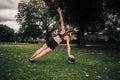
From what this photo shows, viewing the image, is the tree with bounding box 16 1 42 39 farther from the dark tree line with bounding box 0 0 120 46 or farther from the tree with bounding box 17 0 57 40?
the dark tree line with bounding box 0 0 120 46

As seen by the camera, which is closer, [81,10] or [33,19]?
[81,10]

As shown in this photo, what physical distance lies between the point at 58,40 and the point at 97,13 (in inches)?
1119

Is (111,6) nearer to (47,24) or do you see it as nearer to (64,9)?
(64,9)

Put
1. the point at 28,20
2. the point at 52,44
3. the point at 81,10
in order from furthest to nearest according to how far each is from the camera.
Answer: the point at 28,20 → the point at 81,10 → the point at 52,44

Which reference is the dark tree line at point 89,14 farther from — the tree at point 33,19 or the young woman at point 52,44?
the tree at point 33,19

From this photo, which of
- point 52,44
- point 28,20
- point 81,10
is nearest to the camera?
point 52,44

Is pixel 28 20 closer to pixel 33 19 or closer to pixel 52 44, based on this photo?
pixel 33 19

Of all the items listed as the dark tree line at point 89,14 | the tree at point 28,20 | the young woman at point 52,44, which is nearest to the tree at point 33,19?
the tree at point 28,20

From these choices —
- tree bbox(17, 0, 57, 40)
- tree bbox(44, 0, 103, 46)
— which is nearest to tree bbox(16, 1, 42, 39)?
tree bbox(17, 0, 57, 40)

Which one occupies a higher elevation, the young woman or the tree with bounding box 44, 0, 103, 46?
the tree with bounding box 44, 0, 103, 46

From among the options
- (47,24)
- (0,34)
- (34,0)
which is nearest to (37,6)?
(34,0)

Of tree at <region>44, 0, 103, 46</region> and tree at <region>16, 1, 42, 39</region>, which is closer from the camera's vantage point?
tree at <region>44, 0, 103, 46</region>

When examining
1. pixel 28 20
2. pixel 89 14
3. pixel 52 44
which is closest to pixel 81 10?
pixel 89 14

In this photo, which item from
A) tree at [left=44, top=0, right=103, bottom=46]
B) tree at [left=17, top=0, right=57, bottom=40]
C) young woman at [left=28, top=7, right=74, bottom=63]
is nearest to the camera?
young woman at [left=28, top=7, right=74, bottom=63]
